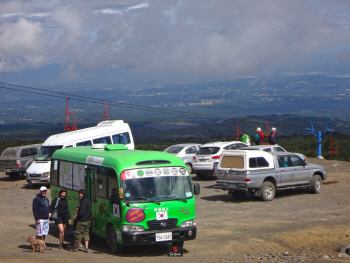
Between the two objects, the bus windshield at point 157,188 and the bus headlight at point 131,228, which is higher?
the bus windshield at point 157,188

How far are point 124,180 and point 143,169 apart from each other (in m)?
0.52

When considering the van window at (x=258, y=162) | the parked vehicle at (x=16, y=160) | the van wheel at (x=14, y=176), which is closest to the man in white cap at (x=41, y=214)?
the van window at (x=258, y=162)

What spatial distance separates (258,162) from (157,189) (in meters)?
7.86

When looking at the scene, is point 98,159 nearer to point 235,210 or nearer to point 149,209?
point 149,209

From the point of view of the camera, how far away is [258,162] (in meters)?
18.6

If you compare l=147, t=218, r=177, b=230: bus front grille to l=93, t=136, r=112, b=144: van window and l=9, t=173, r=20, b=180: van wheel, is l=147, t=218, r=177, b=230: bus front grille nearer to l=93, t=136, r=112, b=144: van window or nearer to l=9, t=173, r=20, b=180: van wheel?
l=93, t=136, r=112, b=144: van window

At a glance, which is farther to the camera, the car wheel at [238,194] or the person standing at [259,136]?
the person standing at [259,136]

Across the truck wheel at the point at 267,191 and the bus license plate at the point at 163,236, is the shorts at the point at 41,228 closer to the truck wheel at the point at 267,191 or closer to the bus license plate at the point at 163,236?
the bus license plate at the point at 163,236

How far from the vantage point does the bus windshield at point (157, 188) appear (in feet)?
37.3

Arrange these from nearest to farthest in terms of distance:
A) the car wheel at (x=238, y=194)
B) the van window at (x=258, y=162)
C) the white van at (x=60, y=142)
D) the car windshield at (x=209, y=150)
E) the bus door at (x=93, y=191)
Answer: the bus door at (x=93, y=191), the van window at (x=258, y=162), the car wheel at (x=238, y=194), the white van at (x=60, y=142), the car windshield at (x=209, y=150)

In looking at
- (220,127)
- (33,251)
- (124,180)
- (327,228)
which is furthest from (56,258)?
(220,127)

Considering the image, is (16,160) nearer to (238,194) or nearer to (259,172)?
(238,194)

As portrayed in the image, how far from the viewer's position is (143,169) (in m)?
11.6

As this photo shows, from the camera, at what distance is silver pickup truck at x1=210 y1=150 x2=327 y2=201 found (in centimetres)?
1836
